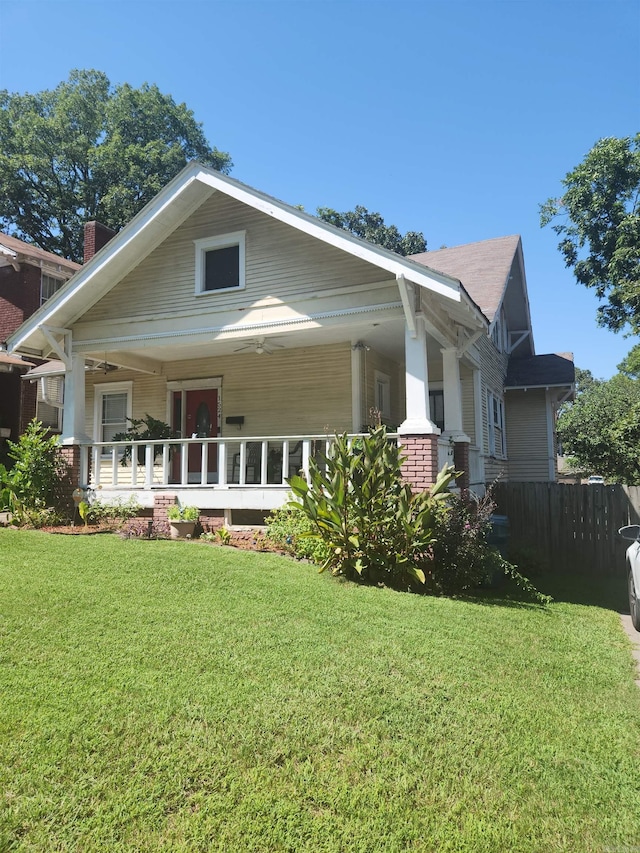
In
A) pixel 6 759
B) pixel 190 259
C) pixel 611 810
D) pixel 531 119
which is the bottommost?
pixel 611 810

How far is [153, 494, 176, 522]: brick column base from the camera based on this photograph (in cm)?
1012

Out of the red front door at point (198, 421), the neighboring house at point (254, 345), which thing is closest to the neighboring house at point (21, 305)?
the neighboring house at point (254, 345)

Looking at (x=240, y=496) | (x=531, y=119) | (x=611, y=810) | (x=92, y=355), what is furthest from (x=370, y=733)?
(x=531, y=119)

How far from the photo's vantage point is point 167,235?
10602 mm

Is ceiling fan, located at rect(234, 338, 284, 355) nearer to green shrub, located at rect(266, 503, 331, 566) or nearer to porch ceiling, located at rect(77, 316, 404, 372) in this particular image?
porch ceiling, located at rect(77, 316, 404, 372)

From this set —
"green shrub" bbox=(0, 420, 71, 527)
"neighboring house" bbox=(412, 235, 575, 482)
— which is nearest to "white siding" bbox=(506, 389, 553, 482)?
"neighboring house" bbox=(412, 235, 575, 482)

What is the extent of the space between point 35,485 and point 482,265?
12.2 metres

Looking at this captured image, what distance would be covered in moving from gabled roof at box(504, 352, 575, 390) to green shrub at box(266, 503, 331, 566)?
31.9 feet

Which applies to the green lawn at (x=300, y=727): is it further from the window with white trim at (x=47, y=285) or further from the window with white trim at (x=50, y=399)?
the window with white trim at (x=47, y=285)

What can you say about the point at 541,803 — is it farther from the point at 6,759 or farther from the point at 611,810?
the point at 6,759

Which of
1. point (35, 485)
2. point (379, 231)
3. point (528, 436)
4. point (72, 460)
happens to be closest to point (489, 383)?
point (528, 436)

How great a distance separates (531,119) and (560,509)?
9064 mm

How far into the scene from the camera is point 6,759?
9.49ft

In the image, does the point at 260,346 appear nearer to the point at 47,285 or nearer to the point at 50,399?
the point at 50,399
